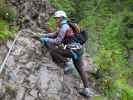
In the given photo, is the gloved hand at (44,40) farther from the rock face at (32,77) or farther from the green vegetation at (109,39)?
the green vegetation at (109,39)

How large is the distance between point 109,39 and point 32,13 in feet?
17.8

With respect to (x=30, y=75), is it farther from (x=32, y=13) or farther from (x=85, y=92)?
(x=32, y=13)

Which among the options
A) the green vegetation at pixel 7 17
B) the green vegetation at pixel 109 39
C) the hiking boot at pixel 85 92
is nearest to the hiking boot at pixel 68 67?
the hiking boot at pixel 85 92

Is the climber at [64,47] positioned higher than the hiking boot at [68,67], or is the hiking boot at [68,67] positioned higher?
the climber at [64,47]

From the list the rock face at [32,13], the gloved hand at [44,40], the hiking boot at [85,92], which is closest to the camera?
the hiking boot at [85,92]

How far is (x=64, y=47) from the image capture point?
998 cm

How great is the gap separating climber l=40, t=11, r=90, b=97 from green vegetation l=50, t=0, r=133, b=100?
1435 mm

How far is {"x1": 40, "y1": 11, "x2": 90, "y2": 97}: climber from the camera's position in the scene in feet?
31.8

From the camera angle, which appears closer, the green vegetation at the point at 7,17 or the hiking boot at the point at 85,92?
the hiking boot at the point at 85,92

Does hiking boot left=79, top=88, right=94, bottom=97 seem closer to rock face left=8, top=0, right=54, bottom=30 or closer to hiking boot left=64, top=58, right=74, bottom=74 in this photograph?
hiking boot left=64, top=58, right=74, bottom=74

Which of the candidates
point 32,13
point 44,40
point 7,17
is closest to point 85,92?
point 44,40

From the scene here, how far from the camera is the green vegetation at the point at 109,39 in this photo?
1182 cm

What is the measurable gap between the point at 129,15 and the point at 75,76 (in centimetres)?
976

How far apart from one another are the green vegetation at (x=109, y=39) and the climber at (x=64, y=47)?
143cm
